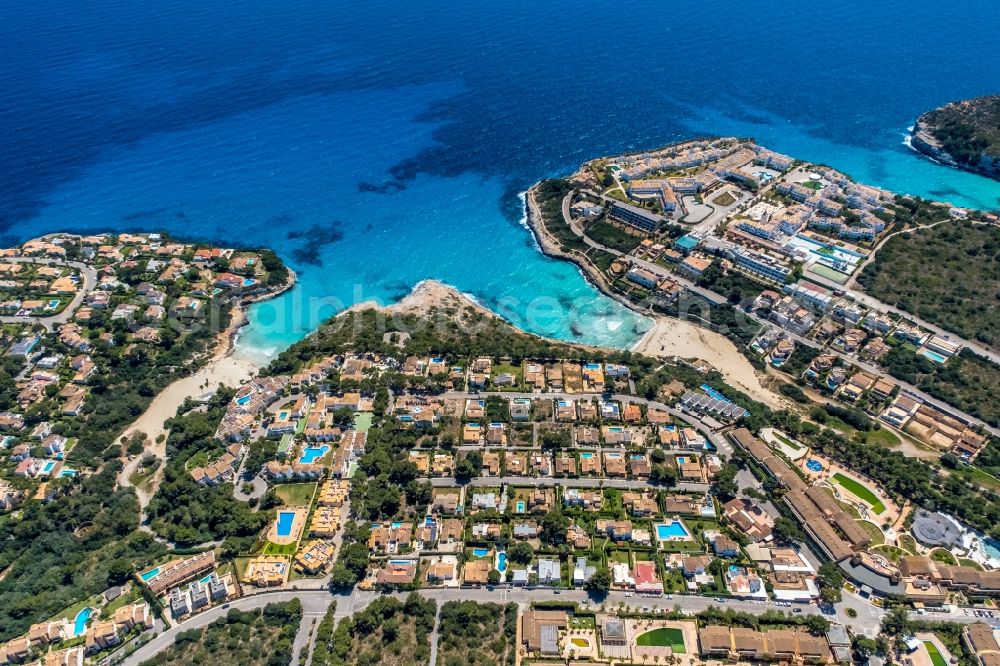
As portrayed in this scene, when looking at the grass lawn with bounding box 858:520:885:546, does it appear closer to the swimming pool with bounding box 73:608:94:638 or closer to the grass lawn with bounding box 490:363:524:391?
the grass lawn with bounding box 490:363:524:391

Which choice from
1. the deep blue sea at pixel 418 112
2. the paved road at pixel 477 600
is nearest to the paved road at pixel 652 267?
the deep blue sea at pixel 418 112

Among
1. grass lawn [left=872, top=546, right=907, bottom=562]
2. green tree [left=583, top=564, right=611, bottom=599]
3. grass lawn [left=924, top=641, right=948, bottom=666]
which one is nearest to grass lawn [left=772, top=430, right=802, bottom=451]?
grass lawn [left=872, top=546, right=907, bottom=562]

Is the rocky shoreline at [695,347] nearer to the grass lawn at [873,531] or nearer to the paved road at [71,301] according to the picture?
the grass lawn at [873,531]

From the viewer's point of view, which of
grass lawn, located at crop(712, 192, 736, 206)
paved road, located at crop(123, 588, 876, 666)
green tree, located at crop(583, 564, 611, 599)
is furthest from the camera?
grass lawn, located at crop(712, 192, 736, 206)

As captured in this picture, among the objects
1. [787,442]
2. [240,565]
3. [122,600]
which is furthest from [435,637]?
[787,442]

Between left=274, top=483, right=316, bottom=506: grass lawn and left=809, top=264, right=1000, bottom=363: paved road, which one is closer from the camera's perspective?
left=274, top=483, right=316, bottom=506: grass lawn

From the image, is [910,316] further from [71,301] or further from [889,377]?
[71,301]
